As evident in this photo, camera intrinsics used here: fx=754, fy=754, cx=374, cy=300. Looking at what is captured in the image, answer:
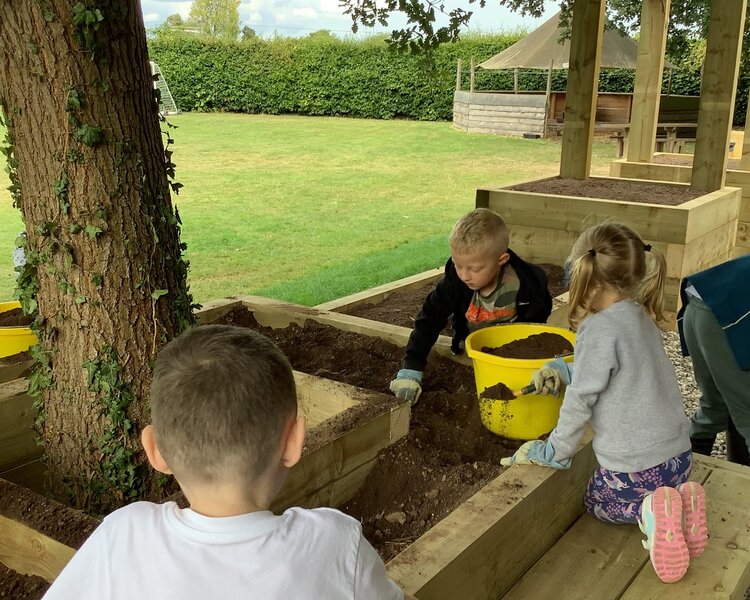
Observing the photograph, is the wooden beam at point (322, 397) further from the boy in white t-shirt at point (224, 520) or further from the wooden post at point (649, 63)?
the wooden post at point (649, 63)

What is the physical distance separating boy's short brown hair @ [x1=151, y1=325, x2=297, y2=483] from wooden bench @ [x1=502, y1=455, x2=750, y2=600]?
4.52 feet

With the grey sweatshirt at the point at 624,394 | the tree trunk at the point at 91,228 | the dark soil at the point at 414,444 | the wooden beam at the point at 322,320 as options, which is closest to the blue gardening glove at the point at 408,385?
the dark soil at the point at 414,444

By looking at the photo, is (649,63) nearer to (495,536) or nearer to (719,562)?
(719,562)

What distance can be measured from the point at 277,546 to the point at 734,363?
8.93 feet

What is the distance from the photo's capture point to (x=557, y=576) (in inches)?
94.0

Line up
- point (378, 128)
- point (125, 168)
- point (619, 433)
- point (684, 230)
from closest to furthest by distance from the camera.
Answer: point (125, 168), point (619, 433), point (684, 230), point (378, 128)

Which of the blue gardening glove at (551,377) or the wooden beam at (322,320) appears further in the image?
the wooden beam at (322,320)

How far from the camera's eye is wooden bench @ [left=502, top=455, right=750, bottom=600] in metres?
2.29

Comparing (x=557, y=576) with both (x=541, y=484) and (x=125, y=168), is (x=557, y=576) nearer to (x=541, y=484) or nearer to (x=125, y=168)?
(x=541, y=484)

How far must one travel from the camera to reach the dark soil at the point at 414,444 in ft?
8.21

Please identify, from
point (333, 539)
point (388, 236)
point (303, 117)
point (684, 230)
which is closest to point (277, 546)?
point (333, 539)

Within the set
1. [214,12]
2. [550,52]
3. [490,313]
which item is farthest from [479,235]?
[214,12]

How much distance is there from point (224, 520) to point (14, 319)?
8.79 ft

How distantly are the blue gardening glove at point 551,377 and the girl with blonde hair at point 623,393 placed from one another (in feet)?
0.69
